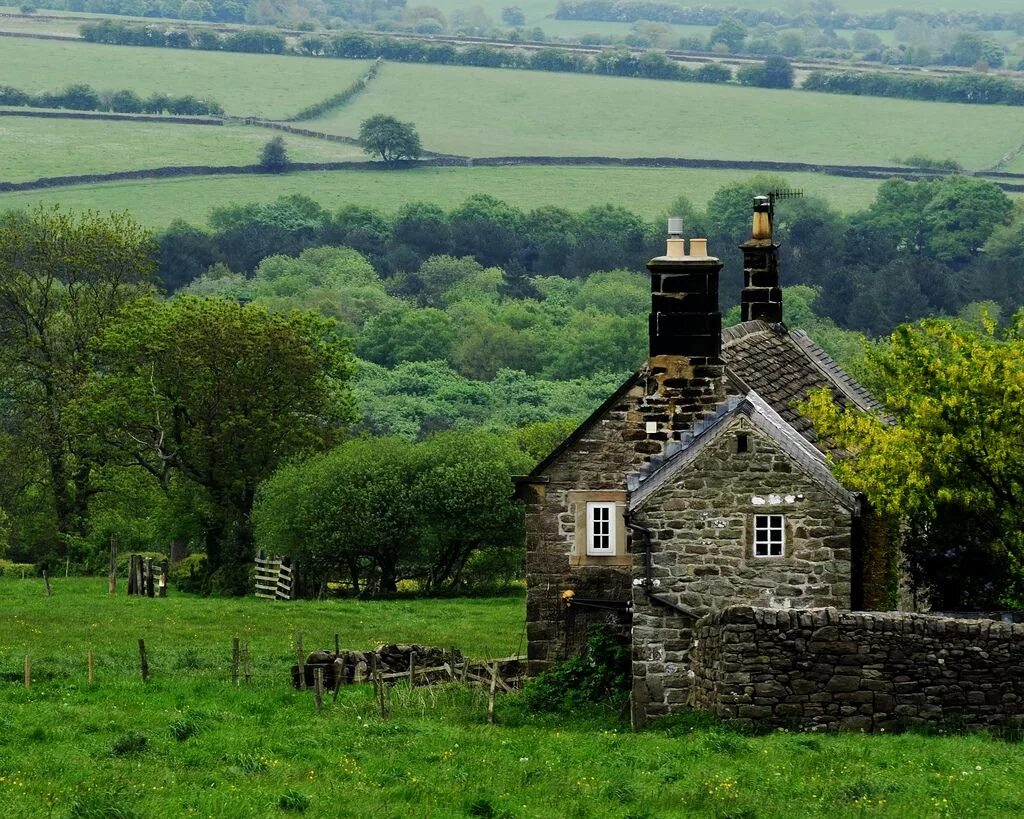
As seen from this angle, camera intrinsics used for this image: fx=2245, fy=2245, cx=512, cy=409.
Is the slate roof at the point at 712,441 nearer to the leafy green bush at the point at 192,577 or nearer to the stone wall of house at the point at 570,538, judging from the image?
the stone wall of house at the point at 570,538

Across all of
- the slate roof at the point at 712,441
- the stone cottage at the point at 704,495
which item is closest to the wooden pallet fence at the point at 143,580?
the stone cottage at the point at 704,495

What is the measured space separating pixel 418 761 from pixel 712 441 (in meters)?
7.11

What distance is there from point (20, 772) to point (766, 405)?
1331cm

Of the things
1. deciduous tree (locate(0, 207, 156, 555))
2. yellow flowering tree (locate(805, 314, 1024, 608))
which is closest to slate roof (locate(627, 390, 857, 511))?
yellow flowering tree (locate(805, 314, 1024, 608))

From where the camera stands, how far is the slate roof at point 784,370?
40.2m

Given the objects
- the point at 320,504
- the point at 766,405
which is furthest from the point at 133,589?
the point at 766,405

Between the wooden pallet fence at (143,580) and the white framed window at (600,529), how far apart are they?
28017mm

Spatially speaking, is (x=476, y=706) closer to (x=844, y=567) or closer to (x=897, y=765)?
(x=844, y=567)

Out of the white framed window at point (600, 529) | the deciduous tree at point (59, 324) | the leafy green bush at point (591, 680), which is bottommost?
the leafy green bush at point (591, 680)

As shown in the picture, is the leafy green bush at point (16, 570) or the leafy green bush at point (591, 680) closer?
the leafy green bush at point (591, 680)

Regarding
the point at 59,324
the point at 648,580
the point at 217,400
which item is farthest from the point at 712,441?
the point at 59,324

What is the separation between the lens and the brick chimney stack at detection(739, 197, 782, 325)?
48.0m

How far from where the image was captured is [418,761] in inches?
1229

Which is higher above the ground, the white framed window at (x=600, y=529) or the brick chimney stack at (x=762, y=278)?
the brick chimney stack at (x=762, y=278)
